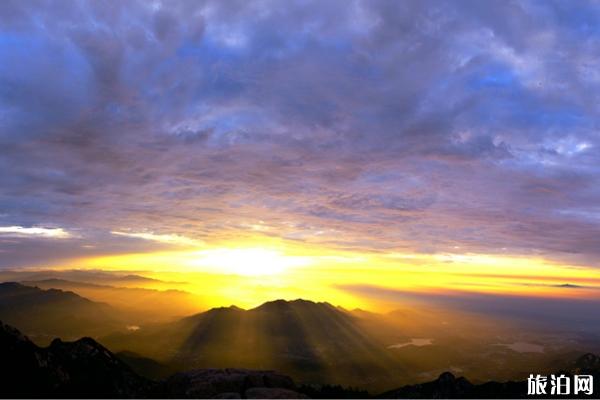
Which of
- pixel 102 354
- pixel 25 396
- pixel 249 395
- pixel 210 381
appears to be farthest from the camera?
pixel 102 354

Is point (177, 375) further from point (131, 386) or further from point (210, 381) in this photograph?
point (131, 386)

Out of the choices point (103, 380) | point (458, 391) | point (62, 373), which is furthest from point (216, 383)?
point (458, 391)

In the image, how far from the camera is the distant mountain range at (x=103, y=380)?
72625 mm

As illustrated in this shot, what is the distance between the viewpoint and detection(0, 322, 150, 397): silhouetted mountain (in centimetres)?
11675

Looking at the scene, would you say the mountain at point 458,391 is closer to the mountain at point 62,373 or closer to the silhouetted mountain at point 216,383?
the mountain at point 62,373

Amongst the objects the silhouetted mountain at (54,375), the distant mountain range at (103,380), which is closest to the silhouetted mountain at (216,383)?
the distant mountain range at (103,380)

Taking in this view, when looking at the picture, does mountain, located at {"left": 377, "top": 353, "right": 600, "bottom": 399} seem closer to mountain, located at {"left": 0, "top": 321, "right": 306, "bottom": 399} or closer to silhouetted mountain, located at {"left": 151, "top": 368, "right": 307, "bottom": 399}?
mountain, located at {"left": 0, "top": 321, "right": 306, "bottom": 399}

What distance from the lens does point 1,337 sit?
128 meters

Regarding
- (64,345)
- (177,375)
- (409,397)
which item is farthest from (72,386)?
(409,397)

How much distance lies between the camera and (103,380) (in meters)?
128

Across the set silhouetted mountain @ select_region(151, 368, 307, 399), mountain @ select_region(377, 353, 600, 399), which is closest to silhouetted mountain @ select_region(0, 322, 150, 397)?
silhouetted mountain @ select_region(151, 368, 307, 399)

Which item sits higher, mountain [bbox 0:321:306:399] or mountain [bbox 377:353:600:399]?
mountain [bbox 0:321:306:399]

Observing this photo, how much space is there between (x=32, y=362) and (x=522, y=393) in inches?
7455

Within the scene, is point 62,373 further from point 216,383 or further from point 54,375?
point 216,383
